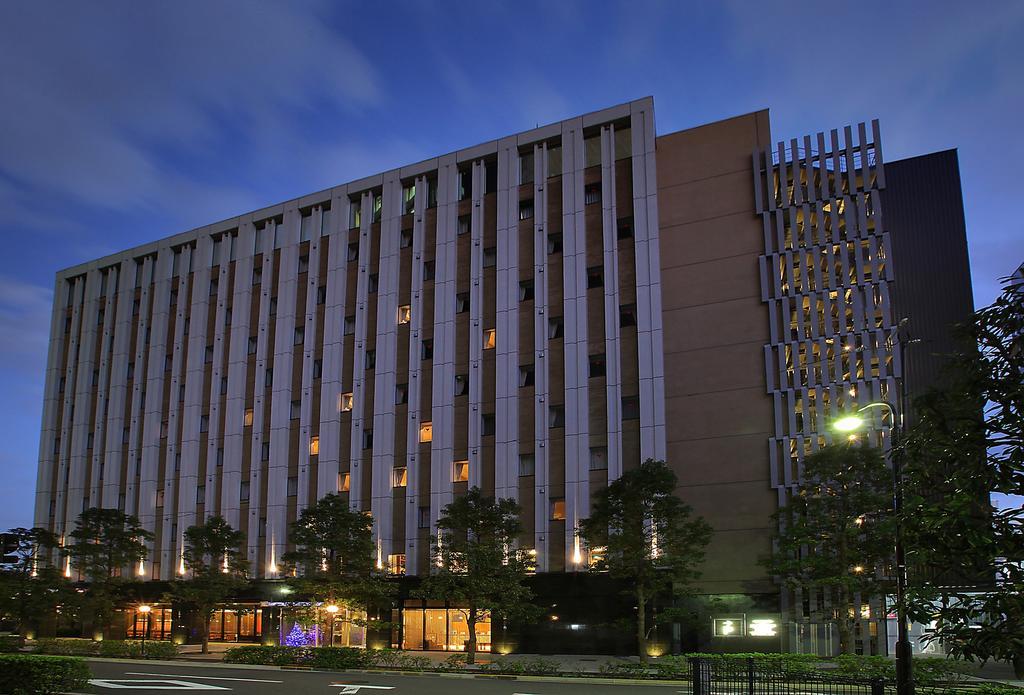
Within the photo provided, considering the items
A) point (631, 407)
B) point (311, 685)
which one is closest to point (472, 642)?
point (311, 685)

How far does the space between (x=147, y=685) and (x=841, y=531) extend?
30342mm

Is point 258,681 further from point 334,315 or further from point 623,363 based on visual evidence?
point 334,315

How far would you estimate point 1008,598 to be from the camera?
32.7 ft

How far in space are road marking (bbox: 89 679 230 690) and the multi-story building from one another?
71.6ft

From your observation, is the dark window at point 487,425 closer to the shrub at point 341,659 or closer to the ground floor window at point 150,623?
the shrub at point 341,659

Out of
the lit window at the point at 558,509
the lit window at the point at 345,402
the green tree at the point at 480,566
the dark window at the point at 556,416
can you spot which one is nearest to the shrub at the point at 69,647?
the lit window at the point at 345,402

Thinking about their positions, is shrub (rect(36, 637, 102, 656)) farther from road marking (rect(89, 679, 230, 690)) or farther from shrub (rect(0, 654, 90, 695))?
shrub (rect(0, 654, 90, 695))

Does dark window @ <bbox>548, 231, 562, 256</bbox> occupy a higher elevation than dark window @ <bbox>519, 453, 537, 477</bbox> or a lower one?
higher

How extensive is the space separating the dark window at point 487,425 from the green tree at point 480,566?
21.4 ft

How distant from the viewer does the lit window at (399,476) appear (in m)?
57.8

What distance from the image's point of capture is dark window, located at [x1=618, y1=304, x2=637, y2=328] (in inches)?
2076

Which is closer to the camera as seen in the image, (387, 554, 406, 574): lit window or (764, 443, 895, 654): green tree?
(764, 443, 895, 654): green tree

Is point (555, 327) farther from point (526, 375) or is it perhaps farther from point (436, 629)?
point (436, 629)

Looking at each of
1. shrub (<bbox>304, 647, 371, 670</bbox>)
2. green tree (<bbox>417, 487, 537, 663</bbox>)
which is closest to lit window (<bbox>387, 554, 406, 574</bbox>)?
green tree (<bbox>417, 487, 537, 663</bbox>)
